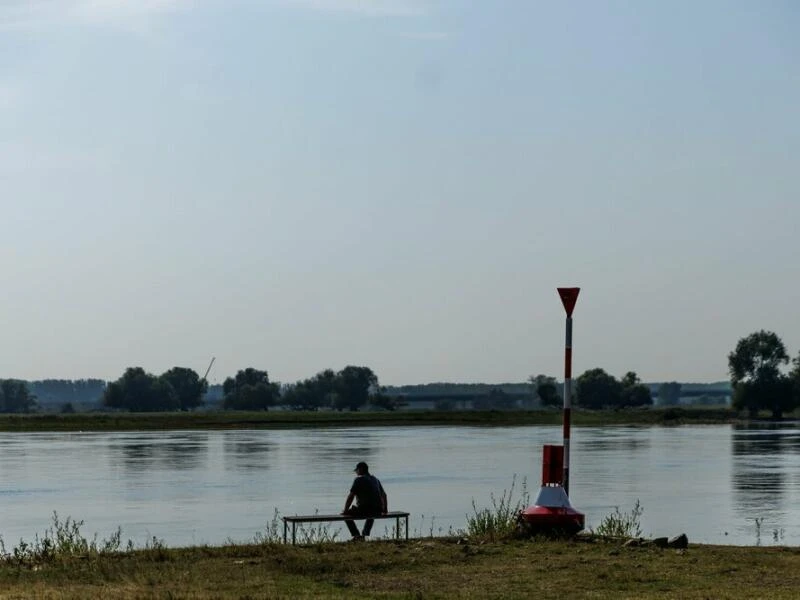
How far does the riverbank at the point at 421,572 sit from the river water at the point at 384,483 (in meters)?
4.45

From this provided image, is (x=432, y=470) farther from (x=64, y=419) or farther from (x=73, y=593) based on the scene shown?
(x=64, y=419)

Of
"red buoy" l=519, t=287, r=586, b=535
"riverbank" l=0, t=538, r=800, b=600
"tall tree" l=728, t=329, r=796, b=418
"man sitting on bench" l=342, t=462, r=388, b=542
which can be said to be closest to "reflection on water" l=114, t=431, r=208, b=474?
"man sitting on bench" l=342, t=462, r=388, b=542

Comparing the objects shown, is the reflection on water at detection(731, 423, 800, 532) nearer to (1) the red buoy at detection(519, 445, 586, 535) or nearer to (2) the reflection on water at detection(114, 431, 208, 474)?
(1) the red buoy at detection(519, 445, 586, 535)

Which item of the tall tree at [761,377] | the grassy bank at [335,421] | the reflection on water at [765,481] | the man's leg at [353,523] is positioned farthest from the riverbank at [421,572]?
the tall tree at [761,377]

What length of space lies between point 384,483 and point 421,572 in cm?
2757

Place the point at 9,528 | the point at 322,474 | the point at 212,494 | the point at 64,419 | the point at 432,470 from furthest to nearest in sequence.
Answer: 1. the point at 64,419
2. the point at 432,470
3. the point at 322,474
4. the point at 212,494
5. the point at 9,528

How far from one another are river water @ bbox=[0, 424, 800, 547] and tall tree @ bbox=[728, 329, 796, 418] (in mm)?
77739

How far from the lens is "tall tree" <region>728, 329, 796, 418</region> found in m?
148

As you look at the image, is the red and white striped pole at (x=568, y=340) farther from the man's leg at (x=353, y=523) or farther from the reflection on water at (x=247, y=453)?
the reflection on water at (x=247, y=453)

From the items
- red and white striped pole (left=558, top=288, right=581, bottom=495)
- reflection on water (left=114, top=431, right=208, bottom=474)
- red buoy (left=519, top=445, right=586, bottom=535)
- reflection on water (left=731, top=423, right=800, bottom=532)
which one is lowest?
reflection on water (left=114, top=431, right=208, bottom=474)

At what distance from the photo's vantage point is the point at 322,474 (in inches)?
1793

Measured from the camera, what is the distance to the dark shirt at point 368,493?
68.9 feet

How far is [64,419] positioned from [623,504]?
107039 millimetres

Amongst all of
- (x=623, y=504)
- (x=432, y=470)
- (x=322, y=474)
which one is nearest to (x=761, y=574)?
(x=623, y=504)
